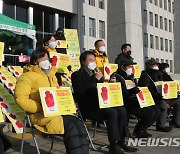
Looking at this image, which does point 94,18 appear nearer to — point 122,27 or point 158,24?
point 122,27

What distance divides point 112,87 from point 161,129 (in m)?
2.23

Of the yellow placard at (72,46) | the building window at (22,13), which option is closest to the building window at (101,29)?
the building window at (22,13)

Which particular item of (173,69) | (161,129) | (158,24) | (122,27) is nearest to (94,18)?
(122,27)

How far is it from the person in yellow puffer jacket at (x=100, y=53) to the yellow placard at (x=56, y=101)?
2.53m

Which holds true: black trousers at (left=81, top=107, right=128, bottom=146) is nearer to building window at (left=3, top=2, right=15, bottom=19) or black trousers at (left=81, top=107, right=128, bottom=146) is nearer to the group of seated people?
the group of seated people

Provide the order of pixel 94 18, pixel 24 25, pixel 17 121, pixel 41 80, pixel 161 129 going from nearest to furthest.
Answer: pixel 41 80 → pixel 17 121 → pixel 161 129 → pixel 24 25 → pixel 94 18

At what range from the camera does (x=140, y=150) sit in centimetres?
500

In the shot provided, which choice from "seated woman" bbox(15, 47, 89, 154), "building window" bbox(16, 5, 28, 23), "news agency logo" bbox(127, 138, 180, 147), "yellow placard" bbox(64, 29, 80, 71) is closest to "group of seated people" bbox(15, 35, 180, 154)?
"seated woman" bbox(15, 47, 89, 154)

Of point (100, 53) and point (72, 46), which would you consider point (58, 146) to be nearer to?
point (100, 53)

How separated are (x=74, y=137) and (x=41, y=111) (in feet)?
1.95

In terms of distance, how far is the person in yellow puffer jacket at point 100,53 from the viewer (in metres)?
6.63

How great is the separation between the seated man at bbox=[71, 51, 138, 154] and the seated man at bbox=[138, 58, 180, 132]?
1684mm

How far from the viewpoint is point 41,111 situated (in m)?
4.09

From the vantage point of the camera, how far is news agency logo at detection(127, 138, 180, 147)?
17.6 ft
